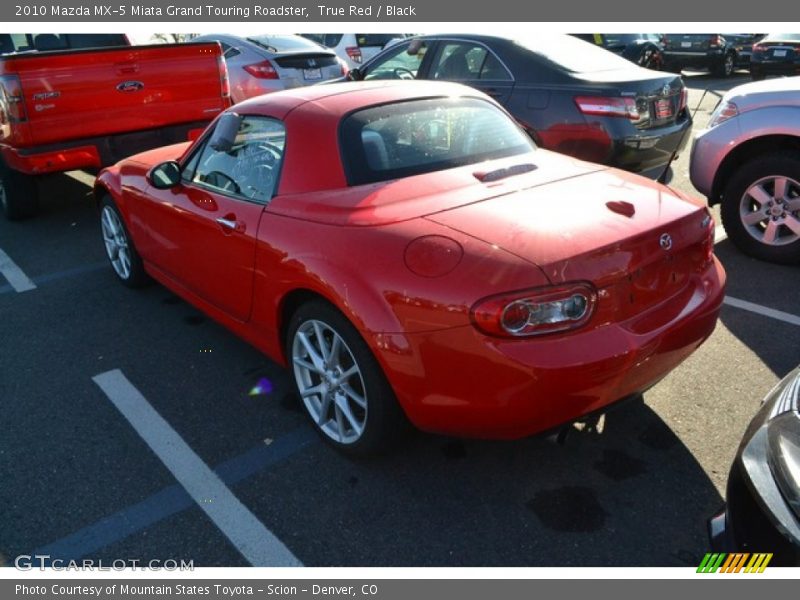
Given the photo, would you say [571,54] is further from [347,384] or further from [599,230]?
[347,384]

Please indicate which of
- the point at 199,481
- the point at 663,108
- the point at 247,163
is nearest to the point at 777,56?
the point at 663,108

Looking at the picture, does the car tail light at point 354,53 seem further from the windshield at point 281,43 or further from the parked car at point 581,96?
the parked car at point 581,96

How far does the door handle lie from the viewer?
3.31 meters

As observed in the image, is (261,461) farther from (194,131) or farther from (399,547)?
(194,131)

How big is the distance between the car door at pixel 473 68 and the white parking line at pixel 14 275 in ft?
13.4

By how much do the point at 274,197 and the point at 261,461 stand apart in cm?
122

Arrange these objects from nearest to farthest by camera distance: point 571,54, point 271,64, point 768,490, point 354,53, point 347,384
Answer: point 768,490 → point 347,384 → point 571,54 → point 271,64 → point 354,53

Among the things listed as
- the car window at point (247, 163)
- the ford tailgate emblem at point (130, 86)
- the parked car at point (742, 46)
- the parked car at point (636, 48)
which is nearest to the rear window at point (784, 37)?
the parked car at point (636, 48)

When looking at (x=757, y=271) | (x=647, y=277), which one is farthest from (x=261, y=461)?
(x=757, y=271)

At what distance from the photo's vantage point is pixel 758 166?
4.93 metres

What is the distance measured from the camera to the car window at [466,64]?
6059mm

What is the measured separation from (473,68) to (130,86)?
10.7 feet

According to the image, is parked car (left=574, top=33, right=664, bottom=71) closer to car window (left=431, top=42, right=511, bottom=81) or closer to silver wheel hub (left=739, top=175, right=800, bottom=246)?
car window (left=431, top=42, right=511, bottom=81)

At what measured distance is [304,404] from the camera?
10.6 ft
